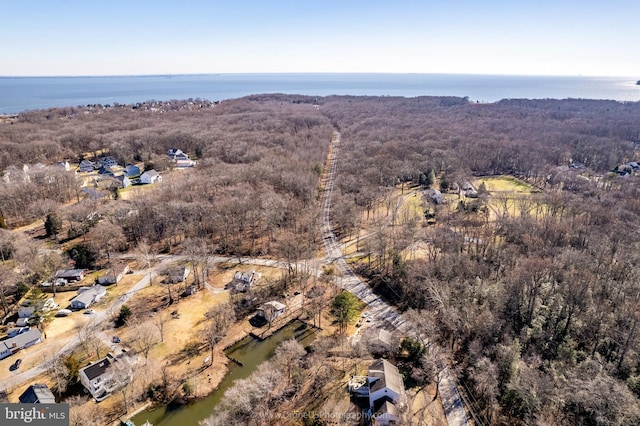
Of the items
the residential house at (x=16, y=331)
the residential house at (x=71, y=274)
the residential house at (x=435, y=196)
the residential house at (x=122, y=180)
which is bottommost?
the residential house at (x=16, y=331)

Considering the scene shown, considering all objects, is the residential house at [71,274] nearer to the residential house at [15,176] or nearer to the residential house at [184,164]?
the residential house at [15,176]

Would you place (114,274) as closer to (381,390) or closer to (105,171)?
(381,390)

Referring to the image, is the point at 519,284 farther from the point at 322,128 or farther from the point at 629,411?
the point at 322,128

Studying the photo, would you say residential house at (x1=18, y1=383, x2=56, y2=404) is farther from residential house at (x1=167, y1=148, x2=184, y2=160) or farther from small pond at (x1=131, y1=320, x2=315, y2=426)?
residential house at (x1=167, y1=148, x2=184, y2=160)

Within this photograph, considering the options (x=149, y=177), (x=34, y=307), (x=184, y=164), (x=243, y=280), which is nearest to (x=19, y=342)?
(x=34, y=307)

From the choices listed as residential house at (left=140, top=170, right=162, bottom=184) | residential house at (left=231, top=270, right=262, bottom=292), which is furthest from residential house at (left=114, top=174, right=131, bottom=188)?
residential house at (left=231, top=270, right=262, bottom=292)

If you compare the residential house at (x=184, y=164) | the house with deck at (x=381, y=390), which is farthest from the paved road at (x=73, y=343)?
the residential house at (x=184, y=164)
